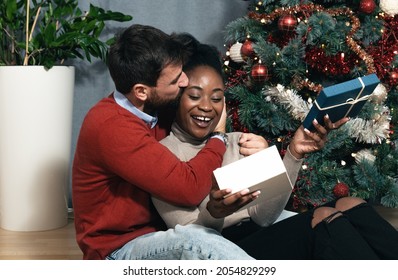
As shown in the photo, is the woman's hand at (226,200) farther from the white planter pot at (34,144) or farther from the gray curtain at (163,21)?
the gray curtain at (163,21)

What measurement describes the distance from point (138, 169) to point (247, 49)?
4.52 feet

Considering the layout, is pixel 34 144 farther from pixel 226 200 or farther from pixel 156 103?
pixel 226 200

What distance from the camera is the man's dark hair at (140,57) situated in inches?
72.7

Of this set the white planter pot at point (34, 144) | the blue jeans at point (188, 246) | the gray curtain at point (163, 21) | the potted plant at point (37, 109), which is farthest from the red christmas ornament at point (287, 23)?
the blue jeans at point (188, 246)

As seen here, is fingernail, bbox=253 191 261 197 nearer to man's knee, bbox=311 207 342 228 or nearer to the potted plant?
man's knee, bbox=311 207 342 228

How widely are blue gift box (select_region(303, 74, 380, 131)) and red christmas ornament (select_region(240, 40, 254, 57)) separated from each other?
3.81 feet

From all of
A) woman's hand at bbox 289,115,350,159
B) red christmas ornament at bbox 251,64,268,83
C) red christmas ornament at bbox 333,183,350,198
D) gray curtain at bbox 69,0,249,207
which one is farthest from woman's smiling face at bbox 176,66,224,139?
gray curtain at bbox 69,0,249,207

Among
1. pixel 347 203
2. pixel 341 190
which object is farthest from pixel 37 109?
pixel 347 203

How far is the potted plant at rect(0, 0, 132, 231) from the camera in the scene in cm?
300

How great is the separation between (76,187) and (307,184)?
1.41 meters

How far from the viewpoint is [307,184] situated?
3.02m

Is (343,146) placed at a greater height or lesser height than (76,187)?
lesser
